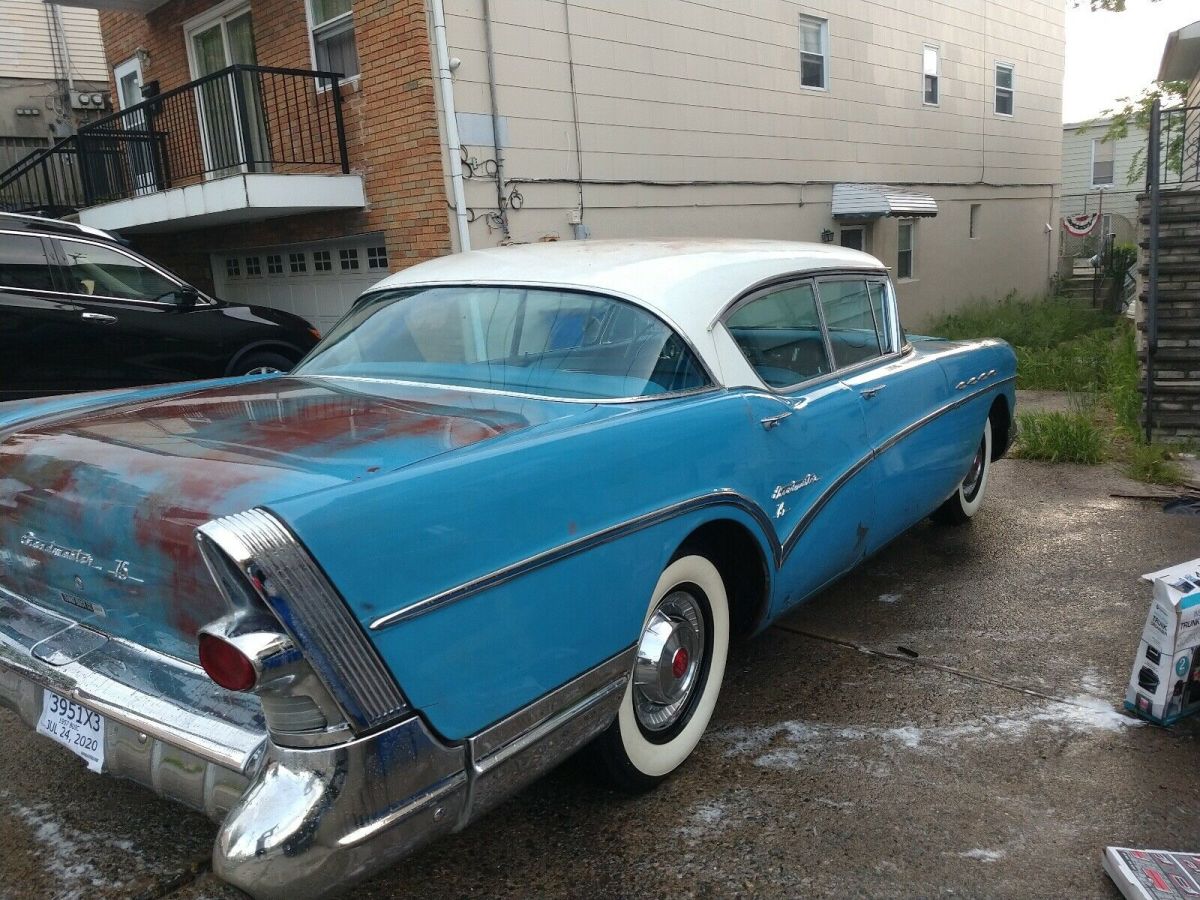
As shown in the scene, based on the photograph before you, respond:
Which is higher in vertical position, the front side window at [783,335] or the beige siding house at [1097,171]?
the beige siding house at [1097,171]

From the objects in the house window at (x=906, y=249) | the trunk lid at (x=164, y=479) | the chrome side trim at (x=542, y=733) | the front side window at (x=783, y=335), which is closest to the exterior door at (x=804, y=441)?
the front side window at (x=783, y=335)

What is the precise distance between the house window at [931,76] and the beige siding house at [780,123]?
0.13ft

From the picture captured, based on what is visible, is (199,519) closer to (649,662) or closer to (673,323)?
(649,662)

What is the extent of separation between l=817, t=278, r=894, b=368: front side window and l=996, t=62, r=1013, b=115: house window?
15103 millimetres

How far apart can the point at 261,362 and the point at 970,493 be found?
5.59 m

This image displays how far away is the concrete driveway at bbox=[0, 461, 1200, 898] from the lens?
2.44 m

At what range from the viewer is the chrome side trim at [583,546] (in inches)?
75.7

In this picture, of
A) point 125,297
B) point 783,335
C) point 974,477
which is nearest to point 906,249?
point 974,477

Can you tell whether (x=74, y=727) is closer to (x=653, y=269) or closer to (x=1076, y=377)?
(x=653, y=269)

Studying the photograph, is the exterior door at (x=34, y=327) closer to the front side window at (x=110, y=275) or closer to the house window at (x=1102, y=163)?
the front side window at (x=110, y=275)

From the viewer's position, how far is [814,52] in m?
13.0

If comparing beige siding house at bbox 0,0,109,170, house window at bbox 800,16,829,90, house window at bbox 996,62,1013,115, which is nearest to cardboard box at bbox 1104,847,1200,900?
house window at bbox 800,16,829,90

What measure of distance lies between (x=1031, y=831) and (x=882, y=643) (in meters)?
1.31

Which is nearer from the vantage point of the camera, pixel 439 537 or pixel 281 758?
pixel 281 758
